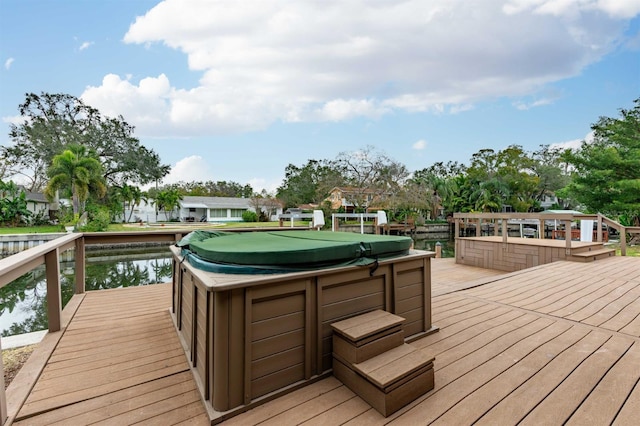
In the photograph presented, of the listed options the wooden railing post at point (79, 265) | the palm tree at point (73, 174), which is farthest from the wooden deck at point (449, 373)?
the palm tree at point (73, 174)

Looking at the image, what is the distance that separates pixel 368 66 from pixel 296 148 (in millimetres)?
23489

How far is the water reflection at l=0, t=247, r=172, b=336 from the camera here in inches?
182

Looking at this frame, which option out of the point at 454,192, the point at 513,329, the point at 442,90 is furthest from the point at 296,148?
the point at 513,329

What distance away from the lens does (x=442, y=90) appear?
12.3 m

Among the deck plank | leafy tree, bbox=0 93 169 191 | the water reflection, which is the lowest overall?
the water reflection

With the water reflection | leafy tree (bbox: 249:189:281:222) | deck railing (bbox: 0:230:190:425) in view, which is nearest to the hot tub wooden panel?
deck railing (bbox: 0:230:190:425)

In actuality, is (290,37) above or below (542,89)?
below

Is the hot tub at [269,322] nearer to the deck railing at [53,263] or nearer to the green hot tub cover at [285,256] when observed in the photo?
the green hot tub cover at [285,256]

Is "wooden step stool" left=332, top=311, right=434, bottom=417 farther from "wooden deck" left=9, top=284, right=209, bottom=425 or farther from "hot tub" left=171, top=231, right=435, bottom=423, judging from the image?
"wooden deck" left=9, top=284, right=209, bottom=425

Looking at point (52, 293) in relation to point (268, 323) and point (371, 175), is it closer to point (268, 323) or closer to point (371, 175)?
point (268, 323)

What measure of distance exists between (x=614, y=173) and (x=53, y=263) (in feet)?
44.4

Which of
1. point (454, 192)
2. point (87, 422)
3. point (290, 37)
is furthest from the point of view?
point (454, 192)

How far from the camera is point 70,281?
284 inches

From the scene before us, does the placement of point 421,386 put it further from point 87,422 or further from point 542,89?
point 542,89
